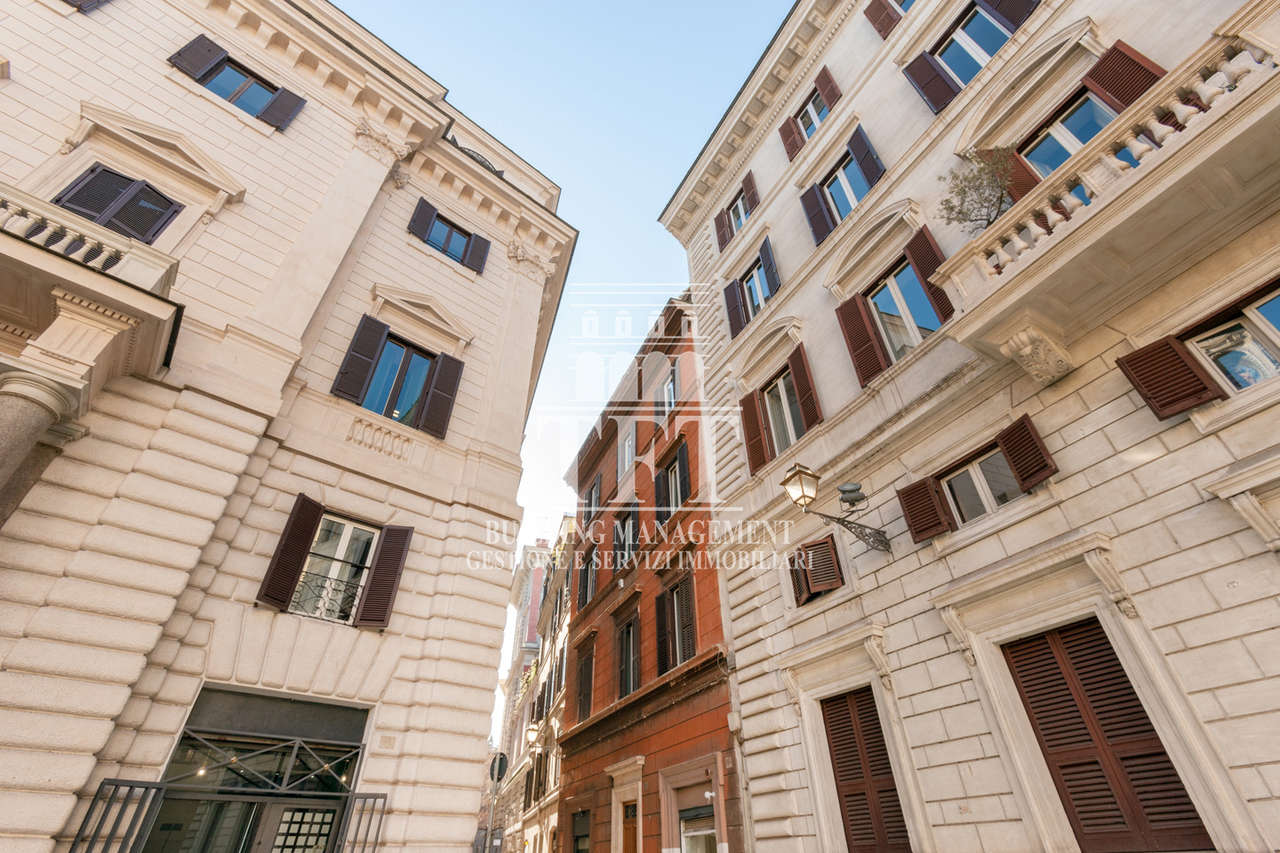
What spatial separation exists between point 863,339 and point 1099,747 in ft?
20.1

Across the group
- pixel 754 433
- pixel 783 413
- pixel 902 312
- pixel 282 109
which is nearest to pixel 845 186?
pixel 902 312

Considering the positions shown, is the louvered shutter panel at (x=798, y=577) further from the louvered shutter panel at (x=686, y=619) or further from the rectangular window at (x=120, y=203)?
the rectangular window at (x=120, y=203)

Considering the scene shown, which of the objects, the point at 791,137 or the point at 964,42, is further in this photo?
the point at 791,137

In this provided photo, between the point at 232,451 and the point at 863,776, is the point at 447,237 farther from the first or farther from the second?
the point at 863,776

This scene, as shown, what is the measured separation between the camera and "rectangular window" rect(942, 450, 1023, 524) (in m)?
6.69

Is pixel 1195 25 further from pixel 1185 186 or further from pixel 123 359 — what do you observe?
pixel 123 359

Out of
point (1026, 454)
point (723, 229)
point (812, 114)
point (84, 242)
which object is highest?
point (812, 114)

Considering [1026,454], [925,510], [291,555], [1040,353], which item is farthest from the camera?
[925,510]

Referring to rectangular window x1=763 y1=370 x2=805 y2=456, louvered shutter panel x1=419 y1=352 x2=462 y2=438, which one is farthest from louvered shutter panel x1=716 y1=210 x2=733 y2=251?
louvered shutter panel x1=419 y1=352 x2=462 y2=438

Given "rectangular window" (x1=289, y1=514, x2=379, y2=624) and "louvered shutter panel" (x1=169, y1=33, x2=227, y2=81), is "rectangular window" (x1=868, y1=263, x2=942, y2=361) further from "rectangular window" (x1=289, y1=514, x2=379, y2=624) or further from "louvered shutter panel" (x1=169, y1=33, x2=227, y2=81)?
"louvered shutter panel" (x1=169, y1=33, x2=227, y2=81)

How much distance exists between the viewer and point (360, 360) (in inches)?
360

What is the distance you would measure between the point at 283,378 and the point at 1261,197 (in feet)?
37.0

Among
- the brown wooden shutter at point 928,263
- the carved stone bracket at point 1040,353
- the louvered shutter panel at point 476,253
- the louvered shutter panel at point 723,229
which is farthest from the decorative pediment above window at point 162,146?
the carved stone bracket at point 1040,353

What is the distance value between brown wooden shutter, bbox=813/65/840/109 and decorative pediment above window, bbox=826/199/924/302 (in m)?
4.49
